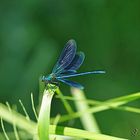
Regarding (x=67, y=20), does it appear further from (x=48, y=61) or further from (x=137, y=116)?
(x=137, y=116)

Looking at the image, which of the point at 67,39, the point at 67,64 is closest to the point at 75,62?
the point at 67,64

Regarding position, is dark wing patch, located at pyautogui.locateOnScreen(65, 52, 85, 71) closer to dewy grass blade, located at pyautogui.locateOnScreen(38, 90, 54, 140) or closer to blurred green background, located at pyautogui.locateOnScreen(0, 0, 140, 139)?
dewy grass blade, located at pyautogui.locateOnScreen(38, 90, 54, 140)

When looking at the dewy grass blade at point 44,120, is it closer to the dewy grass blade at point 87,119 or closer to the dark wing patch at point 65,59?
the dark wing patch at point 65,59

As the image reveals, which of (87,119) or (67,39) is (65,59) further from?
Result: (67,39)

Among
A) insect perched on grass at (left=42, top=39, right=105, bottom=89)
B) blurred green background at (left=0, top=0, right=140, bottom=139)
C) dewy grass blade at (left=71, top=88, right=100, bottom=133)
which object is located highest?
blurred green background at (left=0, top=0, right=140, bottom=139)

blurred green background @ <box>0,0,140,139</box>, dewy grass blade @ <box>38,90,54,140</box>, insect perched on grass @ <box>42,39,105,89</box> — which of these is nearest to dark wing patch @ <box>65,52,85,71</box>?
insect perched on grass @ <box>42,39,105,89</box>

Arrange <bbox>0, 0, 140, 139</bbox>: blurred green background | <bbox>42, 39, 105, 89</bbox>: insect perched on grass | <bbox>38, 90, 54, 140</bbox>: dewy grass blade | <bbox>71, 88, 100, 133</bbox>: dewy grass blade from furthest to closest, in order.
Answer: <bbox>0, 0, 140, 139</bbox>: blurred green background < <bbox>71, 88, 100, 133</bbox>: dewy grass blade < <bbox>42, 39, 105, 89</bbox>: insect perched on grass < <bbox>38, 90, 54, 140</bbox>: dewy grass blade

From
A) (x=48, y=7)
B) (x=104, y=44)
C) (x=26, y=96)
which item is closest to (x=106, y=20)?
(x=104, y=44)

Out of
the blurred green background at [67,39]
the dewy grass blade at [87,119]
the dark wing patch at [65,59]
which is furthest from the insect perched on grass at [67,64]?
the blurred green background at [67,39]
